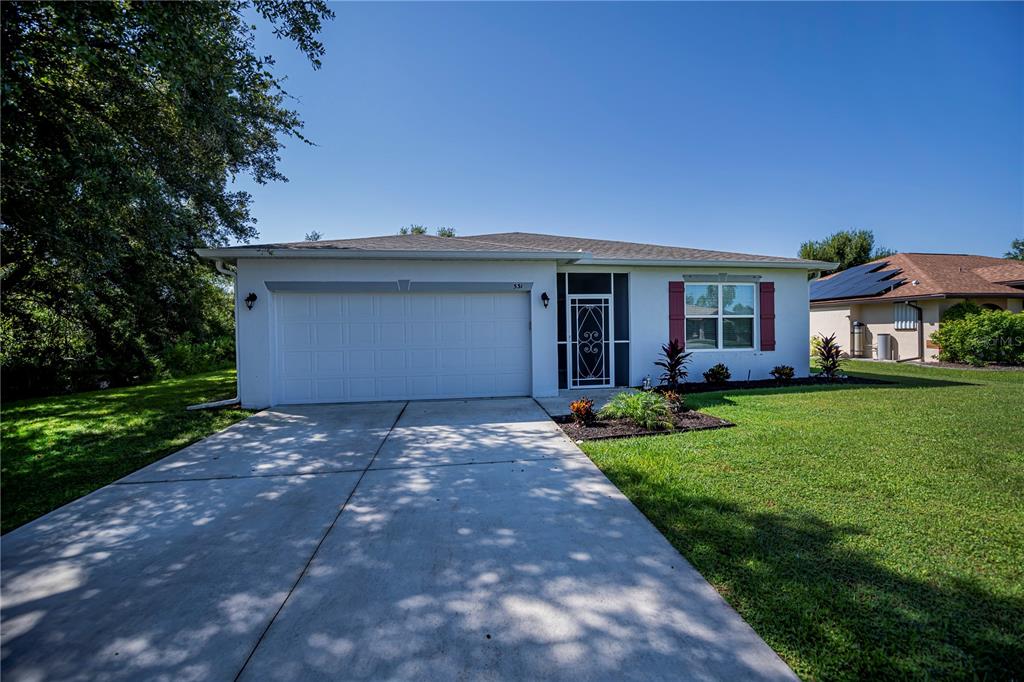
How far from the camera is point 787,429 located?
5.62m

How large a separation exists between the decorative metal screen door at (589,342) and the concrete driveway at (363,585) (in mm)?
5196

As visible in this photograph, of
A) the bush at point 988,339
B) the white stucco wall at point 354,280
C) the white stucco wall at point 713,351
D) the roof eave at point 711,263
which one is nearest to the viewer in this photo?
the white stucco wall at point 354,280

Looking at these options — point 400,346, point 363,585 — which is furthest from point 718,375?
point 363,585

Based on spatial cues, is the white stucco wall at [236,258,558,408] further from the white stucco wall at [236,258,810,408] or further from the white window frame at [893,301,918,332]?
the white window frame at [893,301,918,332]

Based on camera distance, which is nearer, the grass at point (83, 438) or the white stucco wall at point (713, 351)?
the grass at point (83, 438)

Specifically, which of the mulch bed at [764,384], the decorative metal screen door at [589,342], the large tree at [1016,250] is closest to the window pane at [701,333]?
the mulch bed at [764,384]

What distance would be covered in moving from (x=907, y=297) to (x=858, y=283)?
3.54 metres

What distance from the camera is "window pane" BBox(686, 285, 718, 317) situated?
9891 millimetres

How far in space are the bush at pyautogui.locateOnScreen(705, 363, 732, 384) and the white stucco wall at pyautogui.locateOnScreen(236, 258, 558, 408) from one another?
3995 mm

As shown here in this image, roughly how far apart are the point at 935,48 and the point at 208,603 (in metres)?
16.7

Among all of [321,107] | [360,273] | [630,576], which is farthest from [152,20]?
[630,576]

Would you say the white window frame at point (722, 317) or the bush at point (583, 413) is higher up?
the white window frame at point (722, 317)

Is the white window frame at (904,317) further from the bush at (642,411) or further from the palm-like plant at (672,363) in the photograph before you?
the bush at (642,411)

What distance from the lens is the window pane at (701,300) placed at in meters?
9.89
